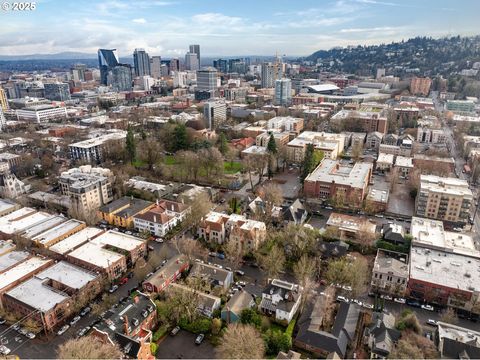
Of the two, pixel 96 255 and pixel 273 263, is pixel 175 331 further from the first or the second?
pixel 96 255

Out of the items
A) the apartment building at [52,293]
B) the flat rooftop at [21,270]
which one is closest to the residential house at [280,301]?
the apartment building at [52,293]

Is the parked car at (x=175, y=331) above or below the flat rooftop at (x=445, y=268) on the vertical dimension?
below

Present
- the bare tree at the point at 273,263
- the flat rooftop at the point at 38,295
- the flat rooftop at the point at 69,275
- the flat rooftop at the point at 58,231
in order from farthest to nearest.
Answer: the flat rooftop at the point at 58,231
the bare tree at the point at 273,263
the flat rooftop at the point at 69,275
the flat rooftop at the point at 38,295

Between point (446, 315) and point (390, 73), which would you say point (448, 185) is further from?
point (390, 73)

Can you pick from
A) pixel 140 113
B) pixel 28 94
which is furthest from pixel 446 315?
pixel 28 94

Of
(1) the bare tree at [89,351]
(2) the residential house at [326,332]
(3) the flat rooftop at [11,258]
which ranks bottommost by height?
(2) the residential house at [326,332]

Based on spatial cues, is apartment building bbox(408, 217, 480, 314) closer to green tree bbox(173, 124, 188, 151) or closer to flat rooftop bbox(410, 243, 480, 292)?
flat rooftop bbox(410, 243, 480, 292)

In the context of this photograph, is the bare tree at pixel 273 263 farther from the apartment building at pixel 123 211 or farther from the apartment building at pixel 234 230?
the apartment building at pixel 123 211
